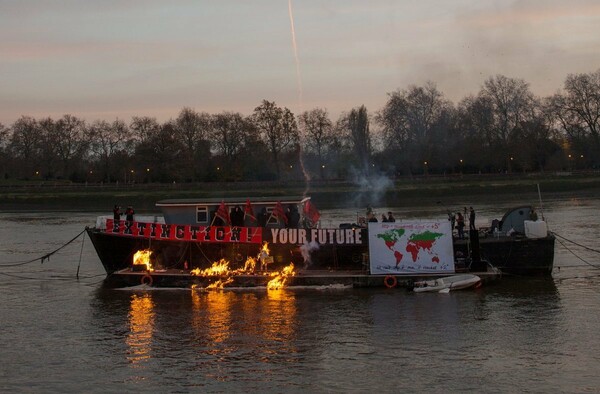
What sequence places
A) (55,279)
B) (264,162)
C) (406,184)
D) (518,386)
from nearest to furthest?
(518,386) → (55,279) → (406,184) → (264,162)

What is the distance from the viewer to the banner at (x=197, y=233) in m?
33.5

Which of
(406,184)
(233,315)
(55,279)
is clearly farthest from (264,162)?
(233,315)

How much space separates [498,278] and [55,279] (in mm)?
23259

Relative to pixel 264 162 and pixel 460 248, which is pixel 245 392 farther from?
pixel 264 162

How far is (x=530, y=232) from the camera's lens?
113 ft

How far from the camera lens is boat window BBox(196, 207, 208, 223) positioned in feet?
118

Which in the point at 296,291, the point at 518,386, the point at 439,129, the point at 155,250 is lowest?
the point at 518,386

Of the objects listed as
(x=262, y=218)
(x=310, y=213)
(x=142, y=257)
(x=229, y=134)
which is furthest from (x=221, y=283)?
(x=229, y=134)

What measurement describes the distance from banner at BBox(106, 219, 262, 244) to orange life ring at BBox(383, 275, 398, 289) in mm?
6312

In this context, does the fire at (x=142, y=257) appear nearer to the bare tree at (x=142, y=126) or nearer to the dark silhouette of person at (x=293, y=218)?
the dark silhouette of person at (x=293, y=218)

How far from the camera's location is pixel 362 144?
503 ft

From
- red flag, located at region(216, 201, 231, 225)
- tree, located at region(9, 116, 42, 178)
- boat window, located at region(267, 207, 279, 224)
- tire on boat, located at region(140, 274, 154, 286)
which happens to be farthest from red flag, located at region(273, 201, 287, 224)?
tree, located at region(9, 116, 42, 178)

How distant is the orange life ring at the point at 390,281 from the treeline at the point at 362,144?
9708 centimetres

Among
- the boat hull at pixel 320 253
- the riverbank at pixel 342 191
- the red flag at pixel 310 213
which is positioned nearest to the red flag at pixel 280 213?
the boat hull at pixel 320 253
